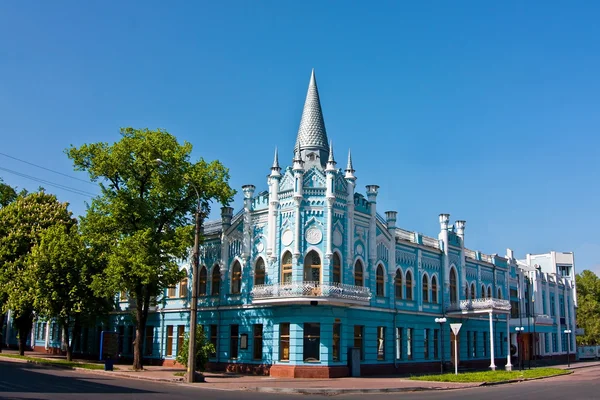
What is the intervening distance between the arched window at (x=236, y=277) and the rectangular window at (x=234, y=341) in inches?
92.0

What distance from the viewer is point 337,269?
34688mm

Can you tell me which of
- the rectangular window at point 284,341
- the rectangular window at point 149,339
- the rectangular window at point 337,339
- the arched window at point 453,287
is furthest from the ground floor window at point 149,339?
the arched window at point 453,287

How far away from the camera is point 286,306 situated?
33.8 m

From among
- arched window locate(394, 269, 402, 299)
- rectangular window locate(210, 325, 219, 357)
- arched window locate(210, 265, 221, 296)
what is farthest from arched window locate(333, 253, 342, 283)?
rectangular window locate(210, 325, 219, 357)

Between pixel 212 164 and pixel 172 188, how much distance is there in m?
2.90

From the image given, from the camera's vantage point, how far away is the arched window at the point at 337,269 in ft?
113

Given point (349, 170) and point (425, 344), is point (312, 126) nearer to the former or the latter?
point (349, 170)

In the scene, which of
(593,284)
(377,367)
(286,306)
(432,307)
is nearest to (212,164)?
(286,306)

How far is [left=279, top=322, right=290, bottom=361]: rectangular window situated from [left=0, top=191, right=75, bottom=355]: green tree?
663 inches

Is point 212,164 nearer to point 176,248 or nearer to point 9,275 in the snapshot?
point 176,248

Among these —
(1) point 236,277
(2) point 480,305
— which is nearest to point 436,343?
(2) point 480,305

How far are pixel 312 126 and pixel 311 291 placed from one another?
1209 centimetres

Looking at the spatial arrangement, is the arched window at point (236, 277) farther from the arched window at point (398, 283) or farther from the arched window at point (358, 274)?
the arched window at point (398, 283)

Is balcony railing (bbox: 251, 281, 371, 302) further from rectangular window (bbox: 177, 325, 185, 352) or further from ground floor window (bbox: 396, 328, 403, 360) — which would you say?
rectangular window (bbox: 177, 325, 185, 352)
